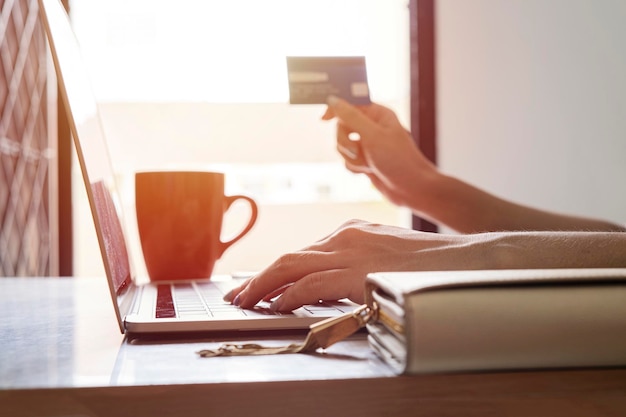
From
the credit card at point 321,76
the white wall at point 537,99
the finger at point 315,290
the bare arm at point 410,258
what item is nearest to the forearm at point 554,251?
the bare arm at point 410,258

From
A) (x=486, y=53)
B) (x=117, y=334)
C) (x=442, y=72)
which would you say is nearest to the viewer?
(x=117, y=334)

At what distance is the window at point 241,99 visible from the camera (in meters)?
3.54

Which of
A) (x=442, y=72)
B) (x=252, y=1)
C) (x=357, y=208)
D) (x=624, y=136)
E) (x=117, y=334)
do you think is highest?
(x=252, y=1)

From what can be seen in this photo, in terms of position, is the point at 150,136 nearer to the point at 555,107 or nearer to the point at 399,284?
the point at 555,107

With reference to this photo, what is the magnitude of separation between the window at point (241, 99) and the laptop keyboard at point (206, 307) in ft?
8.94

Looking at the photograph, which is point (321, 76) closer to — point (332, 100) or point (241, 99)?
point (332, 100)

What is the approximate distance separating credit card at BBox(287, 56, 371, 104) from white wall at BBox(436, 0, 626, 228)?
49 cm

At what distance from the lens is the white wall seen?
1159 mm

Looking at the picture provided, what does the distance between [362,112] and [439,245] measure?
0.74 m

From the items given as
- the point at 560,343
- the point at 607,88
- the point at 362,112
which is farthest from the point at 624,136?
the point at 560,343

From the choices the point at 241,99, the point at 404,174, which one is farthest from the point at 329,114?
the point at 241,99

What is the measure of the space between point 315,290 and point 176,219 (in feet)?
1.33

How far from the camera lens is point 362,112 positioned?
1.18m

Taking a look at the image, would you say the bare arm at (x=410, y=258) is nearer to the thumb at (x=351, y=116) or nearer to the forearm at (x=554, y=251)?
the forearm at (x=554, y=251)
